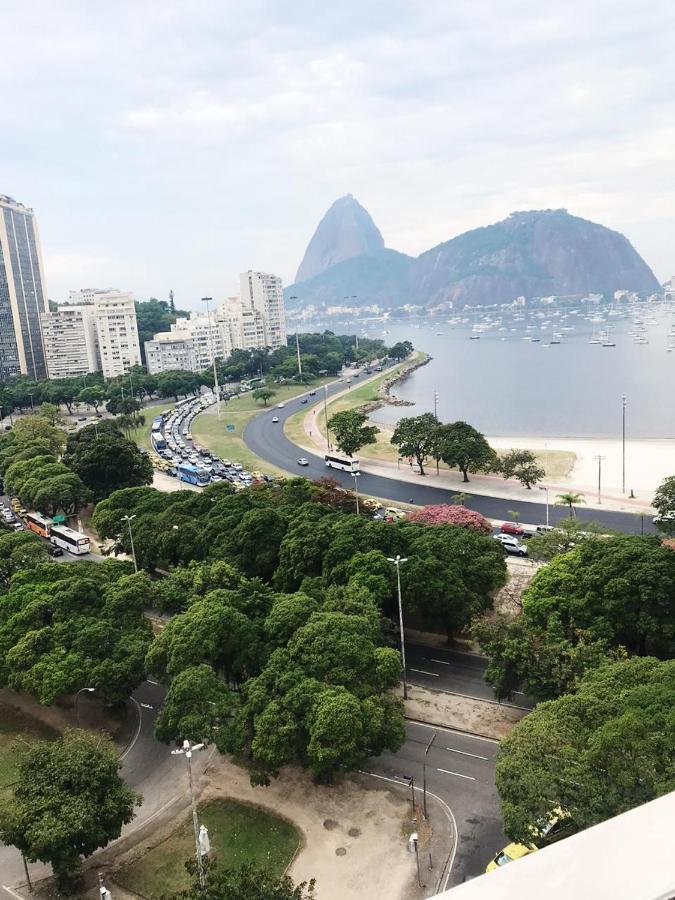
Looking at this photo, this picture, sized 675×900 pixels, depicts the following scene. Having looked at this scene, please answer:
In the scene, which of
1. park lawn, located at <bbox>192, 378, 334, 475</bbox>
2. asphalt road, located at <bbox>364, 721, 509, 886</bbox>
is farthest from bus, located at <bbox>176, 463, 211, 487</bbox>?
asphalt road, located at <bbox>364, 721, 509, 886</bbox>

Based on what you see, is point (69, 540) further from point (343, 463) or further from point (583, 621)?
point (583, 621)

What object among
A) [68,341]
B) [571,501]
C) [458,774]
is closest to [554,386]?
[571,501]

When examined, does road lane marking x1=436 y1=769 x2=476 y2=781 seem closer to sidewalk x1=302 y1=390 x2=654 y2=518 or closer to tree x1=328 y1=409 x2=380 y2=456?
sidewalk x1=302 y1=390 x2=654 y2=518

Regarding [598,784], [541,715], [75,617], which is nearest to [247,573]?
[75,617]

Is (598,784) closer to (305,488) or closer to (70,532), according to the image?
(305,488)

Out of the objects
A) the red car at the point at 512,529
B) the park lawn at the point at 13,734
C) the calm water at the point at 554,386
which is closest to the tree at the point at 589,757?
the park lawn at the point at 13,734

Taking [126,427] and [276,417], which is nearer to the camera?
[126,427]
